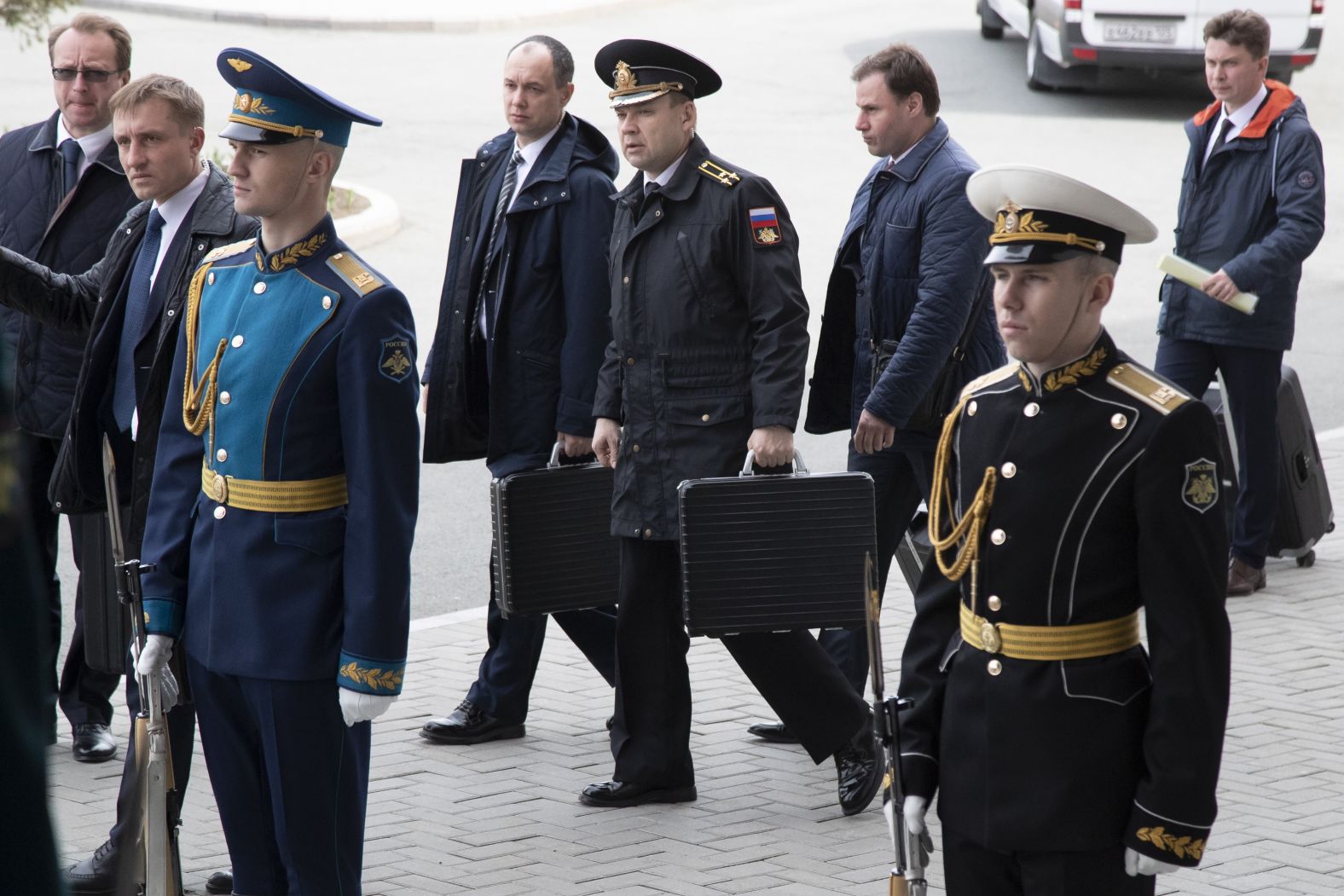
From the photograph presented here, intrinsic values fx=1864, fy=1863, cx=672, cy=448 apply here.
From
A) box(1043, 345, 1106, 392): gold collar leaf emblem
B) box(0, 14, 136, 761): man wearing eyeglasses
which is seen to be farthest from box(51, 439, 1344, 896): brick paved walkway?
box(1043, 345, 1106, 392): gold collar leaf emblem

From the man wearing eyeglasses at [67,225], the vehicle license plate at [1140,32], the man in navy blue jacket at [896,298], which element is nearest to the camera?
the man in navy blue jacket at [896,298]

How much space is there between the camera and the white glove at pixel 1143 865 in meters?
2.97

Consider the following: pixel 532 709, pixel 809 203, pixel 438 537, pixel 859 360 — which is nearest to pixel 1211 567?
pixel 859 360

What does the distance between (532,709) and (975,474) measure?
132 inches

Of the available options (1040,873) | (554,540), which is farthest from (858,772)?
(1040,873)

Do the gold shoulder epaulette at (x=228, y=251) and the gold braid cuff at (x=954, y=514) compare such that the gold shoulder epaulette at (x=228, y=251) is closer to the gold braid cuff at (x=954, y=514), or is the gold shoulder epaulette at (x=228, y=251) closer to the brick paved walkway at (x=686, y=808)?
the brick paved walkway at (x=686, y=808)

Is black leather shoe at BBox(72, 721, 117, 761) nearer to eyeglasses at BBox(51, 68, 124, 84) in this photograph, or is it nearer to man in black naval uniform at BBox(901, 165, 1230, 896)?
eyeglasses at BBox(51, 68, 124, 84)

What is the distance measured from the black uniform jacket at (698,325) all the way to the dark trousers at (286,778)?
158 cm

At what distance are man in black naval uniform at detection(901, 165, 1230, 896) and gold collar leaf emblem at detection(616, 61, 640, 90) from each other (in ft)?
7.20

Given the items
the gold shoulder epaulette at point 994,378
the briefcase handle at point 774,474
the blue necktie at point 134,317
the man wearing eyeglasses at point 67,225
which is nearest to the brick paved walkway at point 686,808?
the man wearing eyeglasses at point 67,225

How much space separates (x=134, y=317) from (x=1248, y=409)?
14.8 feet

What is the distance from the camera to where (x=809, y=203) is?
1617cm

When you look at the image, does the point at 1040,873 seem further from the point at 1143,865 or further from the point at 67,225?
the point at 67,225

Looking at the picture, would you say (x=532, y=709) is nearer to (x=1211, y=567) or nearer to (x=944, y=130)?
(x=944, y=130)
